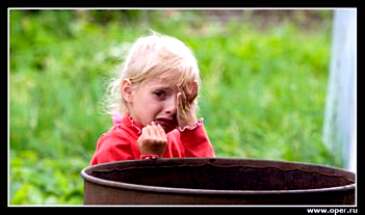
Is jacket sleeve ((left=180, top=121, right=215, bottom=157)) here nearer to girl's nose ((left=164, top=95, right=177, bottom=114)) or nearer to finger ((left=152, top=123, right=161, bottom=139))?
girl's nose ((left=164, top=95, right=177, bottom=114))

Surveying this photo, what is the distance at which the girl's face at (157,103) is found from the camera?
2.80m

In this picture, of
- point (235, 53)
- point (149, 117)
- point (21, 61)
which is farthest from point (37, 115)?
point (149, 117)

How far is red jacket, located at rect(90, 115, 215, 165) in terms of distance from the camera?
8.98ft

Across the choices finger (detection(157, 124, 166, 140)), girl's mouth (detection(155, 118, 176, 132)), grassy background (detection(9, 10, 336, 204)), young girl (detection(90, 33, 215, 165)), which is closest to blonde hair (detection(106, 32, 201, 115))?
young girl (detection(90, 33, 215, 165))

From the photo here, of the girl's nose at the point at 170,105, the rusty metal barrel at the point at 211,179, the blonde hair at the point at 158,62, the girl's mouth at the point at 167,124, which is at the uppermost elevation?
the blonde hair at the point at 158,62

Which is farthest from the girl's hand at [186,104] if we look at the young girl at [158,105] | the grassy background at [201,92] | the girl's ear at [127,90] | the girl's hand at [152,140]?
the grassy background at [201,92]

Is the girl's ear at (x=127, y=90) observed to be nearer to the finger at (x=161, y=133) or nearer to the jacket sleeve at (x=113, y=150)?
the jacket sleeve at (x=113, y=150)

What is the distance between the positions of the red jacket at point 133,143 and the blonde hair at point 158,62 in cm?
13

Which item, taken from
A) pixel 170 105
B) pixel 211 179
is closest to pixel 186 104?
pixel 170 105

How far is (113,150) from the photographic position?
2.74m

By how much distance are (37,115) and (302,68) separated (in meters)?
1.84

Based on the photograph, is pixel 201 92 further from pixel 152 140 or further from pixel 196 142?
pixel 152 140

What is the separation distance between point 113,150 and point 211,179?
0.94 feet
